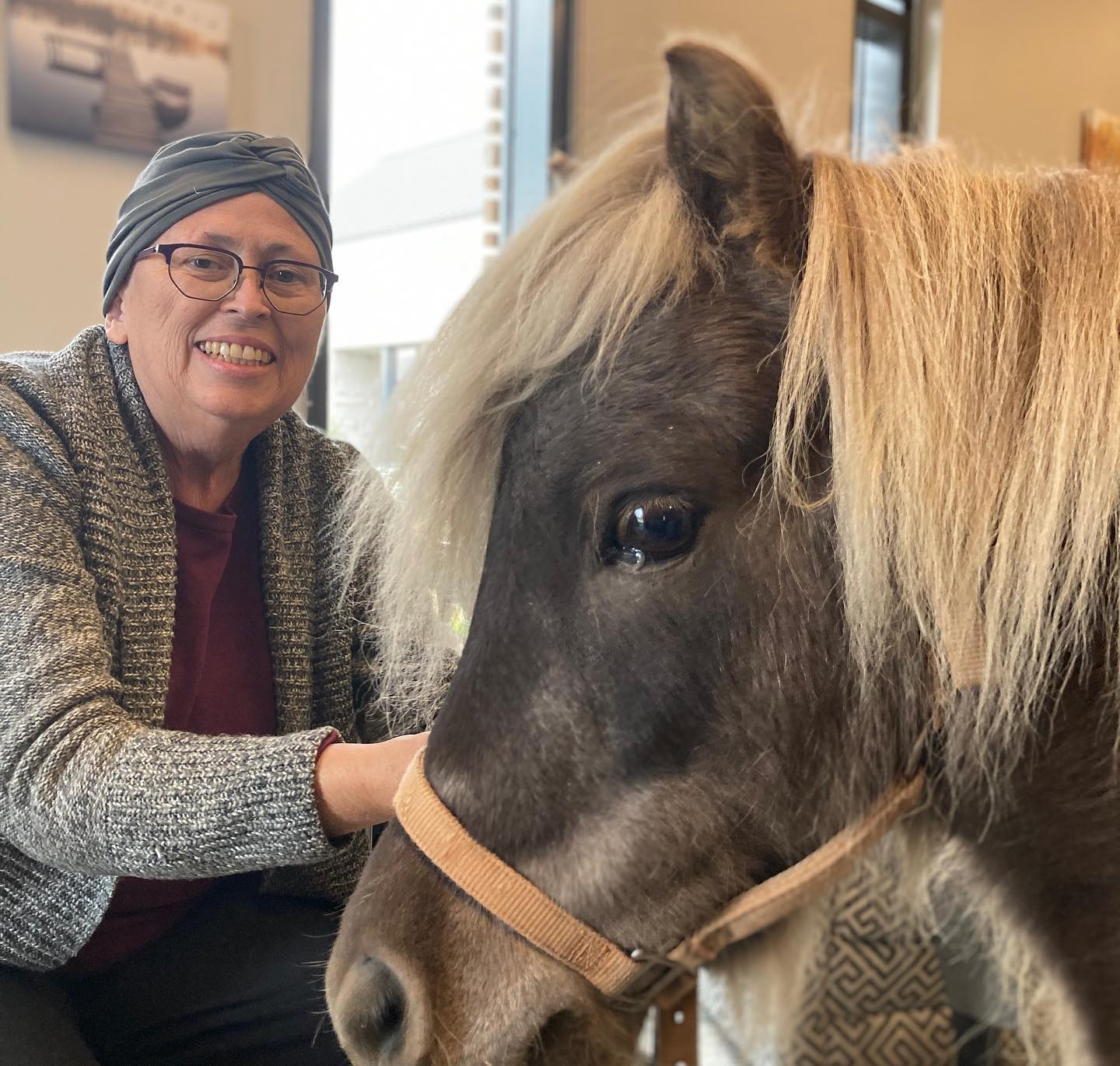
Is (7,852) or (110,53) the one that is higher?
(110,53)

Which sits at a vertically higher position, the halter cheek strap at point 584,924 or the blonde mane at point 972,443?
the blonde mane at point 972,443

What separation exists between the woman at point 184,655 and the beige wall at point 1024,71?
2.77 metres

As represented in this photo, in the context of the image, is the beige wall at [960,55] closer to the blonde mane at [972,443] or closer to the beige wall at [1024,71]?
the beige wall at [1024,71]

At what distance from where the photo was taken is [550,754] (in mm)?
516

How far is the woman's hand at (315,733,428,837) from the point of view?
58cm

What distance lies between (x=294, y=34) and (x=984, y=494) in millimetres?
1149

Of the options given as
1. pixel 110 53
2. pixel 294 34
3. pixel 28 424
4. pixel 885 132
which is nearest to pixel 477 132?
pixel 294 34

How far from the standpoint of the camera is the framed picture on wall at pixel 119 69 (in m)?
1.15

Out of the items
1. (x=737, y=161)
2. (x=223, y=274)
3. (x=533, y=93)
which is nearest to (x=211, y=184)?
(x=223, y=274)

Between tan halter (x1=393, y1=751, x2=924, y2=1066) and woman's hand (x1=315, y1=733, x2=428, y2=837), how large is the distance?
0.04 metres

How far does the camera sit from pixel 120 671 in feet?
2.28

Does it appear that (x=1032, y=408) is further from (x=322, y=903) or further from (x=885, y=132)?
(x=322, y=903)

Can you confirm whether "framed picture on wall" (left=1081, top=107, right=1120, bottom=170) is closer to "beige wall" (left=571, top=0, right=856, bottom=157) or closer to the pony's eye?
"beige wall" (left=571, top=0, right=856, bottom=157)

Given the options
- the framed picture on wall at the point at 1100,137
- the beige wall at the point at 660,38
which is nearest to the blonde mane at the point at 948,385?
Answer: the beige wall at the point at 660,38
